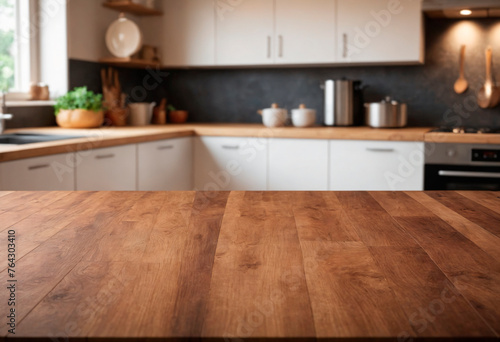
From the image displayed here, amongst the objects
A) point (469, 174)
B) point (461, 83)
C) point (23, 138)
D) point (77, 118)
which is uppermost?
point (461, 83)

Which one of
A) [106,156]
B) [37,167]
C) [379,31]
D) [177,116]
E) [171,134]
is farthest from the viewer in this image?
[177,116]

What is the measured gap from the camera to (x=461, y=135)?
347 centimetres

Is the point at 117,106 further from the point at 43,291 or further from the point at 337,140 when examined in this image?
the point at 43,291

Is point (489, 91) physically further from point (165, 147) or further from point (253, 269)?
point (253, 269)

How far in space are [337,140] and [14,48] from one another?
209 centimetres

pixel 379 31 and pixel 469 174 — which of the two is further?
pixel 379 31

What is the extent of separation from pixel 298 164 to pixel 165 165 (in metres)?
0.85

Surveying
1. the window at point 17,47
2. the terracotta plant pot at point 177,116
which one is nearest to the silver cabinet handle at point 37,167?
the window at point 17,47

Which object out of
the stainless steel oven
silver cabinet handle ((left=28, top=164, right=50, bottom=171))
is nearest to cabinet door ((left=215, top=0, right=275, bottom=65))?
the stainless steel oven

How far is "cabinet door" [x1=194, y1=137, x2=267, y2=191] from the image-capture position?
3959mm

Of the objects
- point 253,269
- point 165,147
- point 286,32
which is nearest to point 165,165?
point 165,147

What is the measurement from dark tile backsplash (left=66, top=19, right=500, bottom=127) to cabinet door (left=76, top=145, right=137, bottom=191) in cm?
91

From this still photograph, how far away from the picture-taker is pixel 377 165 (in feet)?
12.2

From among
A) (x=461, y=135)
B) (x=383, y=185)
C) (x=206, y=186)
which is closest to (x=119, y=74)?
(x=206, y=186)
